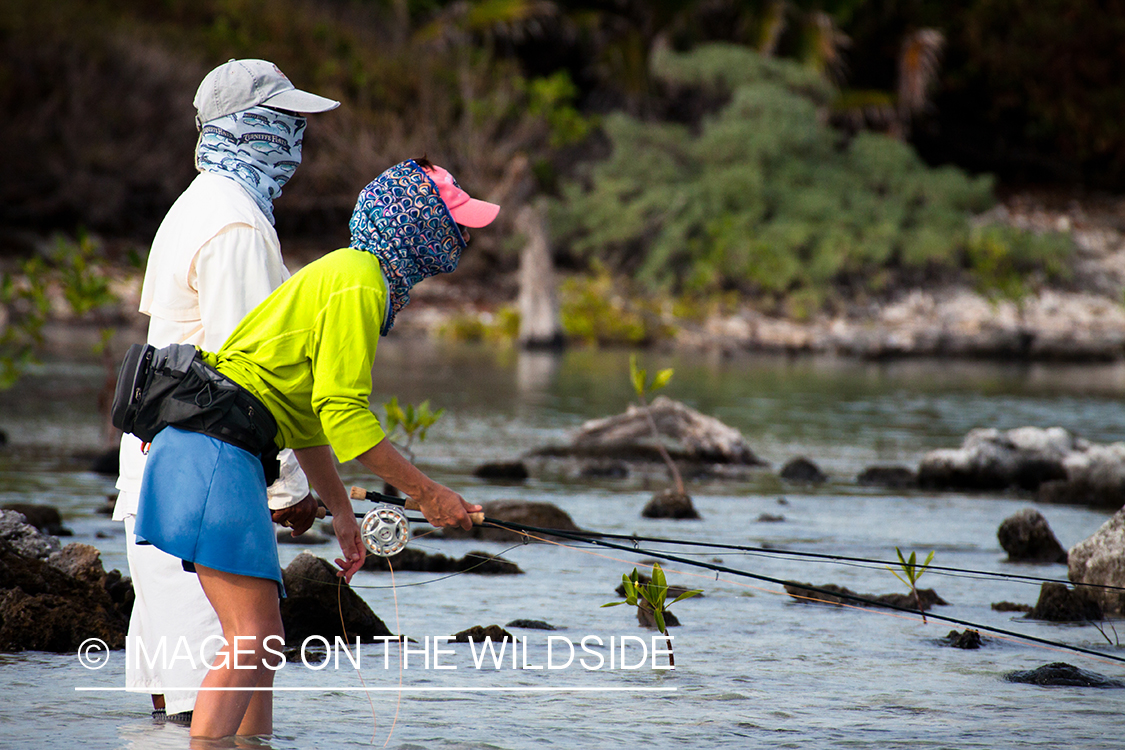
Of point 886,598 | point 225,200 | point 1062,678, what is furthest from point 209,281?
point 886,598

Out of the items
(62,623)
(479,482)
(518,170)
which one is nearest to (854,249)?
(518,170)

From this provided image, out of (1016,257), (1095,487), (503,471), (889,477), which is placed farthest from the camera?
(1016,257)

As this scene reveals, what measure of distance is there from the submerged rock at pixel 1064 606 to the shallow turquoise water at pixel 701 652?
0.11m

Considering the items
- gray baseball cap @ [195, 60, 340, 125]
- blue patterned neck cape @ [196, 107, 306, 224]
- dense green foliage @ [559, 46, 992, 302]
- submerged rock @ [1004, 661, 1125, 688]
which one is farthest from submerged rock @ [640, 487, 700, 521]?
dense green foliage @ [559, 46, 992, 302]

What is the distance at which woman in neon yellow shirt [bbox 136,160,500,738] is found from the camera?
10.5 ft

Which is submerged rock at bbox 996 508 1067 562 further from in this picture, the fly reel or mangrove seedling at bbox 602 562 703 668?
Result: the fly reel

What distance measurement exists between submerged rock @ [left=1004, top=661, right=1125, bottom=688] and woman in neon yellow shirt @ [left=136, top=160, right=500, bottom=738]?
8.02 feet

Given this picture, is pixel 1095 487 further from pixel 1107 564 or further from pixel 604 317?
pixel 604 317

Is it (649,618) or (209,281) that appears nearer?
(209,281)

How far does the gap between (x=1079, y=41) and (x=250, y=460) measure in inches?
1364

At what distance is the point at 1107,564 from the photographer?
605 cm

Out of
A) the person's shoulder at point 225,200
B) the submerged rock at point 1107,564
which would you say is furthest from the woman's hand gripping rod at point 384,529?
the submerged rock at point 1107,564

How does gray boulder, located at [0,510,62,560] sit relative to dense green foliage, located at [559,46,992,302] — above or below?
below

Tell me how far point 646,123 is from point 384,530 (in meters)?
33.3
